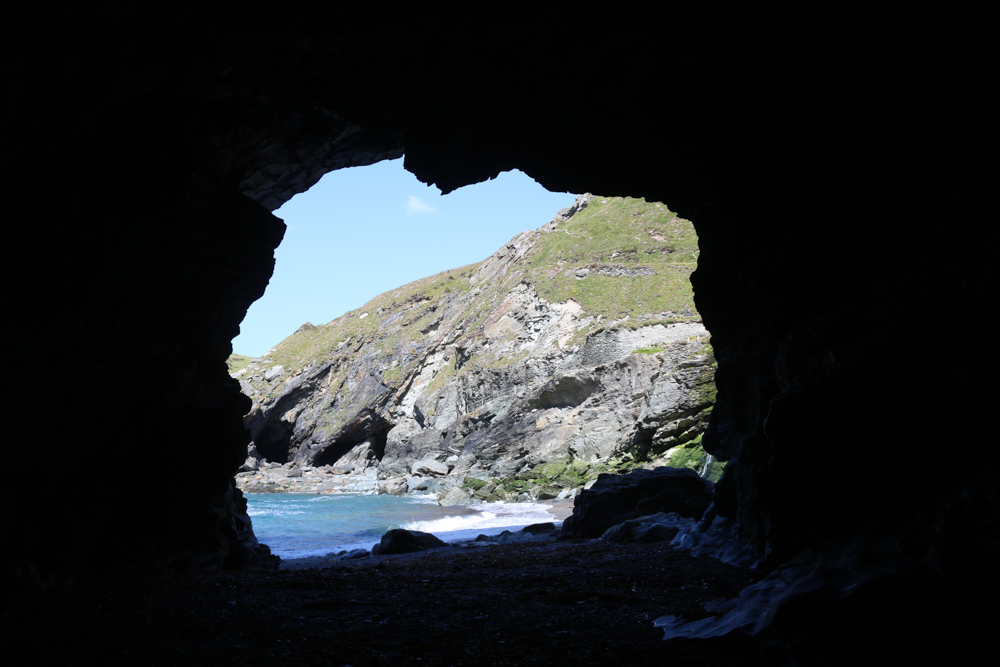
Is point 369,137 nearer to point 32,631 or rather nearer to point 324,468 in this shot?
point 32,631

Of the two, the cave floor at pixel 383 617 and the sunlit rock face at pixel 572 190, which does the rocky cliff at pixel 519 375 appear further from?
the cave floor at pixel 383 617

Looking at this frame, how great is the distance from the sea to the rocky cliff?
4.17 m

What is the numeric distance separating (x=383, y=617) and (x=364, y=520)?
27.7 m

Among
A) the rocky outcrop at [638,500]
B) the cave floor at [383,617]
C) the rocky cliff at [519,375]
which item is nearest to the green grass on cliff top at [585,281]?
the rocky cliff at [519,375]

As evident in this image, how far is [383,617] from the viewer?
21.8ft

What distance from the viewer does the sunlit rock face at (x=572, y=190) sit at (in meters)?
5.67

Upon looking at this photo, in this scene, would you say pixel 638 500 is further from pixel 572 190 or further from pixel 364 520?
pixel 364 520

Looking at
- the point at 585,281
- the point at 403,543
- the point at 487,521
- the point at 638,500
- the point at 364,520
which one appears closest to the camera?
the point at 403,543

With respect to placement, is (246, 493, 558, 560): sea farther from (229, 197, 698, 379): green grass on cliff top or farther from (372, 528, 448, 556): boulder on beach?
(229, 197, 698, 379): green grass on cliff top

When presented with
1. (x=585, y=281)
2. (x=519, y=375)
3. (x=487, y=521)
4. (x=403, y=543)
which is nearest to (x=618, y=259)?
(x=585, y=281)

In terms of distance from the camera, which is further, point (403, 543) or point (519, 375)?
point (519, 375)

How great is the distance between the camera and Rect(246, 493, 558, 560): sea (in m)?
23.6

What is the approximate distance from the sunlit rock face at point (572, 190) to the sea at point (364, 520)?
33.8 ft

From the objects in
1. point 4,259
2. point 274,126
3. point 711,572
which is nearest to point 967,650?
point 711,572
